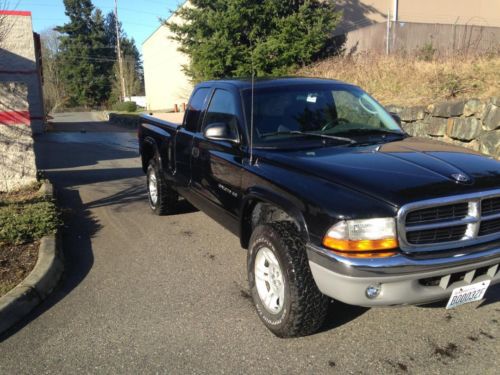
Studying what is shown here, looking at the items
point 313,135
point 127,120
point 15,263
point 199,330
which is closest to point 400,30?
point 313,135

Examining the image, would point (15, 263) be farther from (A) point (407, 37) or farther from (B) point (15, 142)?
(A) point (407, 37)

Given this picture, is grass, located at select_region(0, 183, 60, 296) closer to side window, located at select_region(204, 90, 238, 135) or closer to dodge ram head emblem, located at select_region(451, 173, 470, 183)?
side window, located at select_region(204, 90, 238, 135)

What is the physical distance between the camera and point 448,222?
2797mm

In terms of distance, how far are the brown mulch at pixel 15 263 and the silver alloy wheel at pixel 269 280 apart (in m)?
2.23

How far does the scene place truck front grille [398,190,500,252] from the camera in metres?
2.70

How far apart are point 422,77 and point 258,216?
848 cm

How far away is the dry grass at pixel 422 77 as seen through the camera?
8.99 metres

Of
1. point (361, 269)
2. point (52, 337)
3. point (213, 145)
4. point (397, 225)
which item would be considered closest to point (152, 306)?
point (52, 337)

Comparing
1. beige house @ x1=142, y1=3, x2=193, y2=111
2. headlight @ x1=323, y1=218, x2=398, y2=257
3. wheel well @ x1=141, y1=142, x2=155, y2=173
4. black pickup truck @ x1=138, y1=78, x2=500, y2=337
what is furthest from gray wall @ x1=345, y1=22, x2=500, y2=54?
beige house @ x1=142, y1=3, x2=193, y2=111

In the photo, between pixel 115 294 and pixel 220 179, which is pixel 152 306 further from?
pixel 220 179

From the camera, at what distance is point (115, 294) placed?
13.4 ft

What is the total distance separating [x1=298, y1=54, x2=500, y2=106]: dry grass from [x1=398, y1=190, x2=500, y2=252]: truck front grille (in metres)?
6.18

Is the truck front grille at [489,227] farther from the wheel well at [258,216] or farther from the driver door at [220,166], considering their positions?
the driver door at [220,166]

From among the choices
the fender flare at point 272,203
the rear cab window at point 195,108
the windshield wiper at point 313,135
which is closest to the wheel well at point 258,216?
the fender flare at point 272,203
